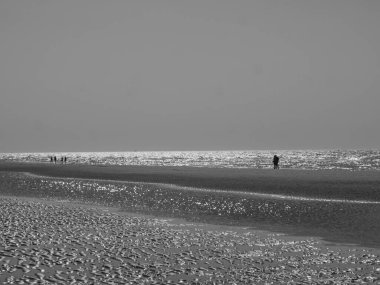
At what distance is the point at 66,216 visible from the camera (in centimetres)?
2642

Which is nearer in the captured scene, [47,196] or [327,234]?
[327,234]

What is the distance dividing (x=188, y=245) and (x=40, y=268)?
6610 mm

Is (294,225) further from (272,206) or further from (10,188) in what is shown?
(10,188)

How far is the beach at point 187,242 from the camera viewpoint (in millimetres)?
14055

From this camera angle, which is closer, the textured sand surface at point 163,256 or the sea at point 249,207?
the textured sand surface at point 163,256

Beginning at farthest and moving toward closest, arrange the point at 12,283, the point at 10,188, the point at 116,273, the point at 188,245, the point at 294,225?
1. the point at 10,188
2. the point at 294,225
3. the point at 188,245
4. the point at 116,273
5. the point at 12,283

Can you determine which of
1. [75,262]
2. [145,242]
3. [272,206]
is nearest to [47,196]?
[272,206]

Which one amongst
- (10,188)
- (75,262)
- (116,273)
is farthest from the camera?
(10,188)

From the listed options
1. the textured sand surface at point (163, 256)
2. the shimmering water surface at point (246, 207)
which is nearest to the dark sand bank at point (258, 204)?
the shimmering water surface at point (246, 207)

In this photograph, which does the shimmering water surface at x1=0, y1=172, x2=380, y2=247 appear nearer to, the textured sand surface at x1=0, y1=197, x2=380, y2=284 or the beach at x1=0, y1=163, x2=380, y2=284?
the beach at x1=0, y1=163, x2=380, y2=284

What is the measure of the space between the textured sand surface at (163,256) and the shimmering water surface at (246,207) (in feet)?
9.39

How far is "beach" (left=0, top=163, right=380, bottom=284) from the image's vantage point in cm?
1405

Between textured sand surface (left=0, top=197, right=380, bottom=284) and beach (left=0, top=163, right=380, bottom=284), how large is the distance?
3 cm

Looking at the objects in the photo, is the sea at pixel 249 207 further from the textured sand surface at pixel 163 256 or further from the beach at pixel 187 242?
the textured sand surface at pixel 163 256
